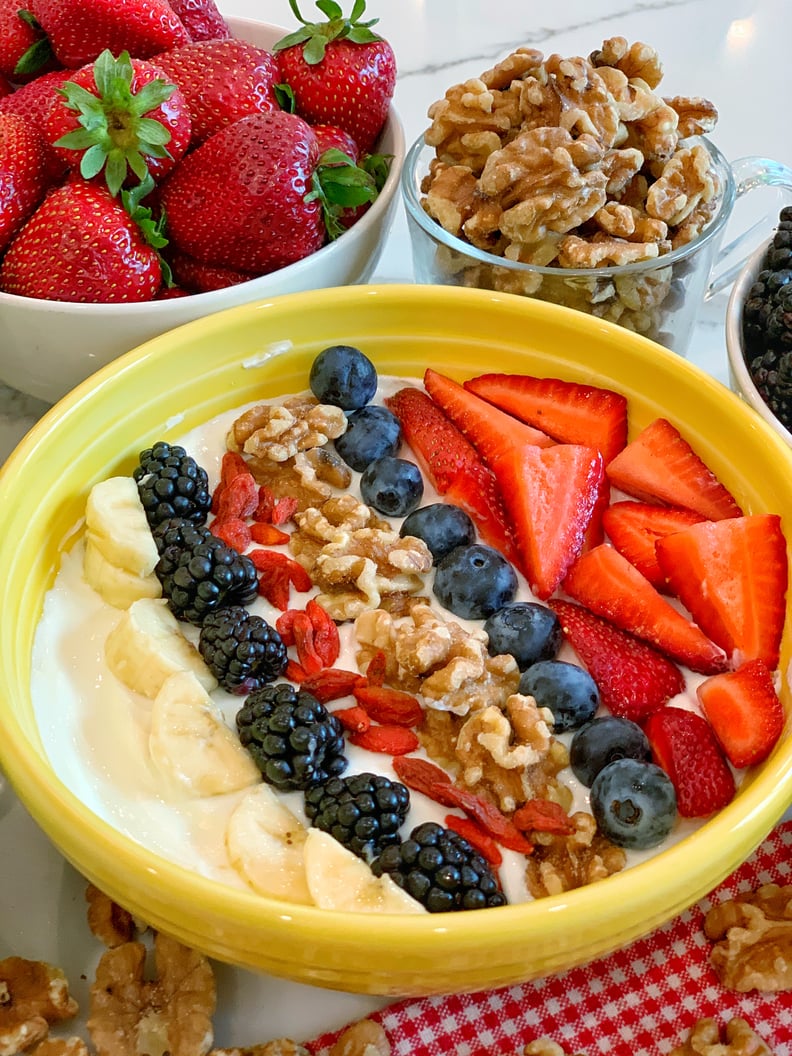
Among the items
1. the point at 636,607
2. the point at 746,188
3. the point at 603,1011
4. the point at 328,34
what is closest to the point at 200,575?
the point at 636,607

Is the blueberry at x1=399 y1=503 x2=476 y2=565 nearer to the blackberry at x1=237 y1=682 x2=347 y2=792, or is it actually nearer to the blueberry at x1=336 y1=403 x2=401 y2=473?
the blueberry at x1=336 y1=403 x2=401 y2=473

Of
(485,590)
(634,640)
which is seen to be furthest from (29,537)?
(634,640)

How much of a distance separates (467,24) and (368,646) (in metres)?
1.55

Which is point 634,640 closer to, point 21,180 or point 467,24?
point 21,180

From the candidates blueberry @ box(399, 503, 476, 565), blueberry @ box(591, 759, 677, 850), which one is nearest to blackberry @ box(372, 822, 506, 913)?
blueberry @ box(591, 759, 677, 850)

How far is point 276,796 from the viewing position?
937mm

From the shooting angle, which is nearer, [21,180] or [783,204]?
[21,180]

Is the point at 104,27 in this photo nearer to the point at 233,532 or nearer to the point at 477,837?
the point at 233,532

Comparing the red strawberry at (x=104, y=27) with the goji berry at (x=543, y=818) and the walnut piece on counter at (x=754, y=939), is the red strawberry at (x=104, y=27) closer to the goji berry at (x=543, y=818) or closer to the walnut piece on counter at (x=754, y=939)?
the goji berry at (x=543, y=818)

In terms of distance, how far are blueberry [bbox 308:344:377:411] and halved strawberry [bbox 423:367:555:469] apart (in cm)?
8

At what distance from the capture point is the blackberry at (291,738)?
0.92 meters

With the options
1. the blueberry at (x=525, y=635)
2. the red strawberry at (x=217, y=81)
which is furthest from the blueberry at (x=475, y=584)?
the red strawberry at (x=217, y=81)

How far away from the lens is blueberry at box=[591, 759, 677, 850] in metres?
0.89

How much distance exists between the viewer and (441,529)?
3.66 feet
